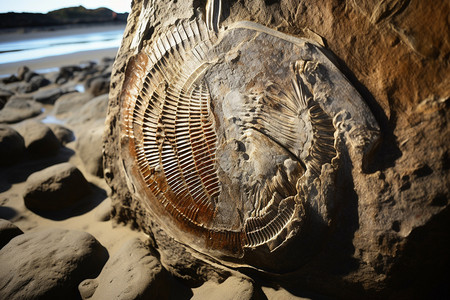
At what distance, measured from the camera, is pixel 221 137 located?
60.2 inches

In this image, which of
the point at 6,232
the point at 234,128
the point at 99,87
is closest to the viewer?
the point at 234,128

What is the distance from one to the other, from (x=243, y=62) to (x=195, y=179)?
61 cm

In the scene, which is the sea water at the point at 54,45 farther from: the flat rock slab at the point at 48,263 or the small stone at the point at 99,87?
the flat rock slab at the point at 48,263

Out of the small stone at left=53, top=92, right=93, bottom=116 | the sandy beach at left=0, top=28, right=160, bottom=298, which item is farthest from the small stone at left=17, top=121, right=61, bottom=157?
the small stone at left=53, top=92, right=93, bottom=116

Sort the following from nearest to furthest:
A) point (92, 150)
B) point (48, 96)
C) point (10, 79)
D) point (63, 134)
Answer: point (92, 150) → point (63, 134) → point (48, 96) → point (10, 79)

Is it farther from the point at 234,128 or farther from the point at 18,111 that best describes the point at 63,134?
the point at 234,128

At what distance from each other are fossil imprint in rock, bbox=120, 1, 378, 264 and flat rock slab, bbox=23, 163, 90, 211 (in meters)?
0.99

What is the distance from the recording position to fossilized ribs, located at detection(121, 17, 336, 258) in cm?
139

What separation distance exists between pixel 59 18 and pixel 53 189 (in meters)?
11.7

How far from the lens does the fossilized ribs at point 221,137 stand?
139cm

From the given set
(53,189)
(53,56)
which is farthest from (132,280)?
(53,56)

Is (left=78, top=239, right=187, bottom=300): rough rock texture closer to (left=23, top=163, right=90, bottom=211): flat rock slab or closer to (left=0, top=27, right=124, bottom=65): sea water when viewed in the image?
(left=23, top=163, right=90, bottom=211): flat rock slab

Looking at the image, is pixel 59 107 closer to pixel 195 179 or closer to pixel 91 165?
pixel 91 165

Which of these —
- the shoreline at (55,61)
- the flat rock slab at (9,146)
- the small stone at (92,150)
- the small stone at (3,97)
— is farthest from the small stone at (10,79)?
the small stone at (92,150)
